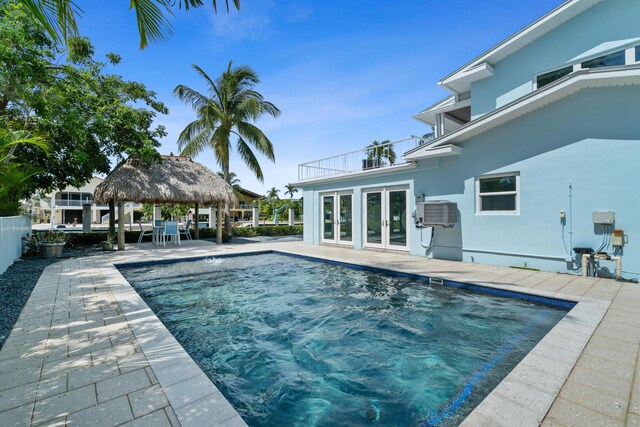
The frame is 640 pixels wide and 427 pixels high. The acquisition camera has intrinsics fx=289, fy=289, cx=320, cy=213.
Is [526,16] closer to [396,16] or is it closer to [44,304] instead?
[396,16]

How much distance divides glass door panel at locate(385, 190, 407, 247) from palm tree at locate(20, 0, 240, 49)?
28.7 ft

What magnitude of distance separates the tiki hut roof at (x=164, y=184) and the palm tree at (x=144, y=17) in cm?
1026

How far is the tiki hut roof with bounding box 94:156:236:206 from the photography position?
11922 millimetres

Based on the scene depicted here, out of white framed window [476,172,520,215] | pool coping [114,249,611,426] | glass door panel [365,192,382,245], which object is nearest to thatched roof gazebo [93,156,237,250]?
glass door panel [365,192,382,245]

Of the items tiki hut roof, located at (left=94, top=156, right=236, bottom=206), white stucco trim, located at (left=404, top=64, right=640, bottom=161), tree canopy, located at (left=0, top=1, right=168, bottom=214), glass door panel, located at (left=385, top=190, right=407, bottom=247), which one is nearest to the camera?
white stucco trim, located at (left=404, top=64, right=640, bottom=161)

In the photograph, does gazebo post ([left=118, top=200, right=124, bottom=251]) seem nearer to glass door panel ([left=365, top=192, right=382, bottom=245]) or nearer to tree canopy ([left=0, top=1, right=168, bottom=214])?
tree canopy ([left=0, top=1, right=168, bottom=214])

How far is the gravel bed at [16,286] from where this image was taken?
4.06 meters

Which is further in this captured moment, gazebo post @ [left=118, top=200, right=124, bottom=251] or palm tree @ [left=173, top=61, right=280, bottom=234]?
palm tree @ [left=173, top=61, right=280, bottom=234]

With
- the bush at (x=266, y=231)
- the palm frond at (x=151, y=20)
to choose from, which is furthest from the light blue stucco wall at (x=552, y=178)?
the bush at (x=266, y=231)

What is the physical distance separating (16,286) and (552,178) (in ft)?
40.0

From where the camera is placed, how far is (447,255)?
9.27 meters

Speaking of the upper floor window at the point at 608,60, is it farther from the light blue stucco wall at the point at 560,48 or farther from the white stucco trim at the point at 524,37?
the white stucco trim at the point at 524,37

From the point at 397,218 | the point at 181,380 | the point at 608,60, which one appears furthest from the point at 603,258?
the point at 181,380

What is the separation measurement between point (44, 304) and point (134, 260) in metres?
4.82
